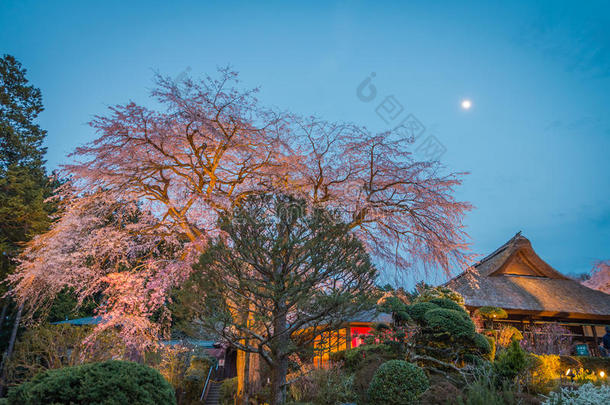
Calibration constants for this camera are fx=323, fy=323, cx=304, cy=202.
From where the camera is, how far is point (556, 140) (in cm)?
14762

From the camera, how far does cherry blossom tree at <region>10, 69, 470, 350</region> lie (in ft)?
28.4

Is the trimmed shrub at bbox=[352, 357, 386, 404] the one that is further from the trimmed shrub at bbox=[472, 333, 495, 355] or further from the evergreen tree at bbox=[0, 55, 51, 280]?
the evergreen tree at bbox=[0, 55, 51, 280]

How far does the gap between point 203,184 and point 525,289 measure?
14.7 metres

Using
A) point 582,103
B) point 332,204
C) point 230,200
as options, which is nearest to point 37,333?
point 230,200

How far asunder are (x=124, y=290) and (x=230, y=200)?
407cm

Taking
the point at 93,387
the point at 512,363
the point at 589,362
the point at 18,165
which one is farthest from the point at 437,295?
the point at 18,165

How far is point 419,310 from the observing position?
924 cm

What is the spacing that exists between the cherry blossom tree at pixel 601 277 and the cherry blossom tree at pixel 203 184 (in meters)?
14.8

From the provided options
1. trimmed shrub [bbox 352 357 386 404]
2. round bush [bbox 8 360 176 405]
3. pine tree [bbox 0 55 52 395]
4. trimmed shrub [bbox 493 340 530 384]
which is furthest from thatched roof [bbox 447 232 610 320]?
pine tree [bbox 0 55 52 395]

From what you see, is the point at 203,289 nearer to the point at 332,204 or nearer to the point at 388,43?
the point at 332,204

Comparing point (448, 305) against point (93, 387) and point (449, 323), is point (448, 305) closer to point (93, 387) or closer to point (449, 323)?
point (449, 323)

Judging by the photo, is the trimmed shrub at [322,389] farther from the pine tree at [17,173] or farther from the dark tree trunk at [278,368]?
the pine tree at [17,173]

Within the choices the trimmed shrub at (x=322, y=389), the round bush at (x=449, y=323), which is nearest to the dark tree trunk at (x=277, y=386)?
the trimmed shrub at (x=322, y=389)

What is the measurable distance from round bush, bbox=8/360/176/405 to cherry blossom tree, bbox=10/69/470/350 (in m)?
3.89
